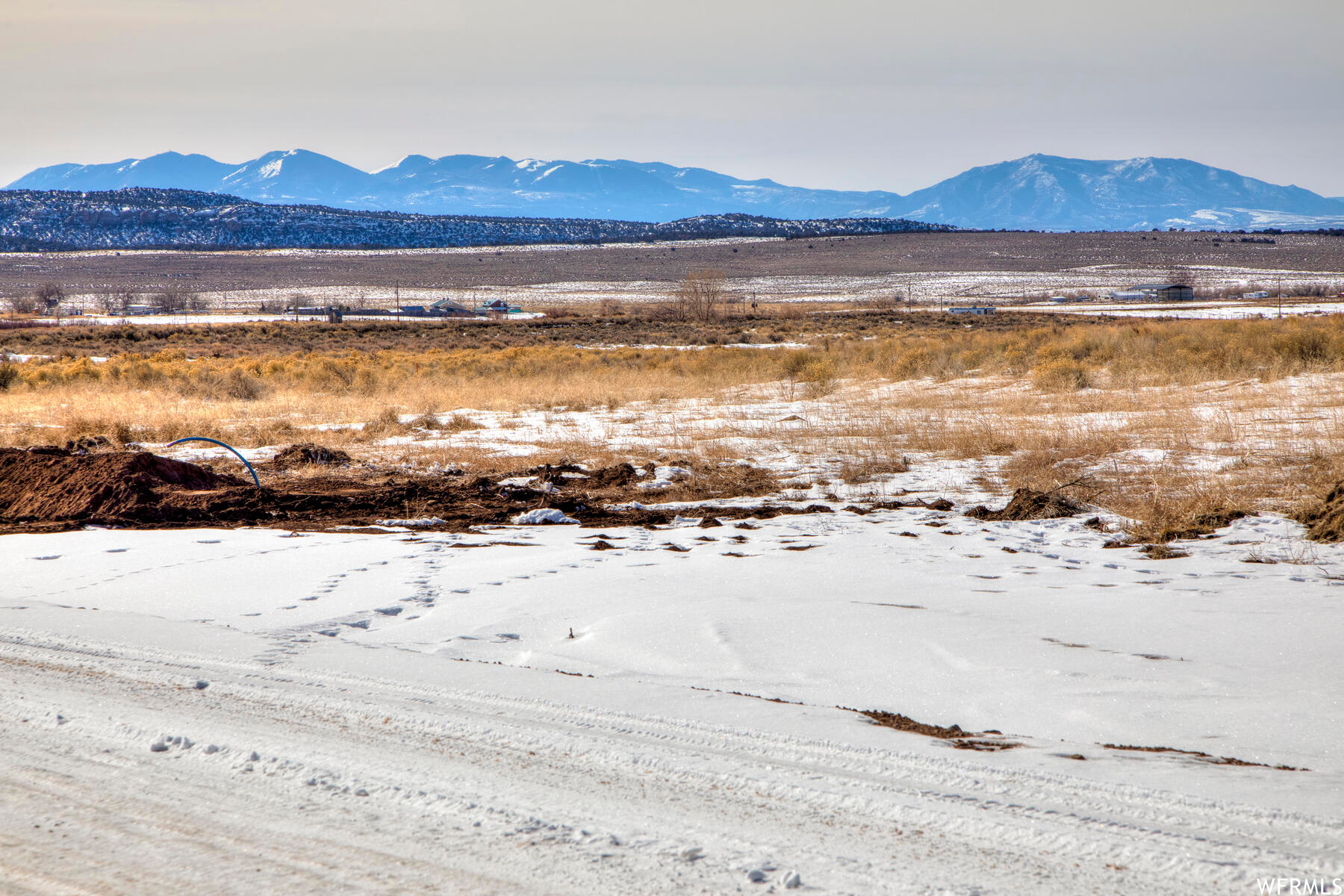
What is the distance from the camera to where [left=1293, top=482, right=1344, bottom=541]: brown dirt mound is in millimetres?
7492

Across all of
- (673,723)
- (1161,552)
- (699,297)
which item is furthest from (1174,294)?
(673,723)

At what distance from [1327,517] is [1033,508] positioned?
2357 mm

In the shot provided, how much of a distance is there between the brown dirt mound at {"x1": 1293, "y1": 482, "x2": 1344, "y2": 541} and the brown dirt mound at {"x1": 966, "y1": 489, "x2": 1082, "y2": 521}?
6.11 ft

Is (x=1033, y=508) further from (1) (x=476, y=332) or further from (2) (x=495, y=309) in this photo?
(2) (x=495, y=309)

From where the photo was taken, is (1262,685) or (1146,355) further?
(1146,355)

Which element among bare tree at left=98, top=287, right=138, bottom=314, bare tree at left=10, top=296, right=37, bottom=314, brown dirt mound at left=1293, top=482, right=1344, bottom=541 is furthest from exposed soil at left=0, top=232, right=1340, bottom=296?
brown dirt mound at left=1293, top=482, right=1344, bottom=541

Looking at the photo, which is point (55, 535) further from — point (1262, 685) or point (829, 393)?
point (829, 393)

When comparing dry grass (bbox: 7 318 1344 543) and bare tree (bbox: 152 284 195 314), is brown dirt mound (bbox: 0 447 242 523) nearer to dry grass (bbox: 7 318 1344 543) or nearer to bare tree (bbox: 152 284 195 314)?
dry grass (bbox: 7 318 1344 543)

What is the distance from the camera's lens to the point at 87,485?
10.1 meters

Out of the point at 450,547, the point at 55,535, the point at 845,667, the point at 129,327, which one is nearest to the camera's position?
the point at 845,667

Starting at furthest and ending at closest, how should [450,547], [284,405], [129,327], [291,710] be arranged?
[129,327] < [284,405] < [450,547] < [291,710]

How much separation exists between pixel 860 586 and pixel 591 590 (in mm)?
1945

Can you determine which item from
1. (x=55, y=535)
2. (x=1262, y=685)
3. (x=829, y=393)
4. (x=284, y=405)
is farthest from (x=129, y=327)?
(x=1262, y=685)

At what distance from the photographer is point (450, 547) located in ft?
27.3
